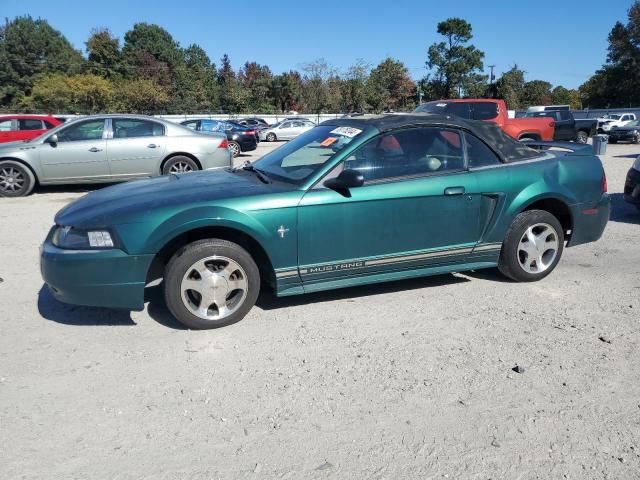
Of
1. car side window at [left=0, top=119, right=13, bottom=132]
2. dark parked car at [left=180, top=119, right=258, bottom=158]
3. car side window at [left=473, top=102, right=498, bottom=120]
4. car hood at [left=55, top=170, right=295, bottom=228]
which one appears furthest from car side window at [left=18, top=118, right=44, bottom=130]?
car hood at [left=55, top=170, right=295, bottom=228]

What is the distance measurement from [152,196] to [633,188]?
672 cm

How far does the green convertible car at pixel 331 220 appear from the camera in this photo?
3746 mm

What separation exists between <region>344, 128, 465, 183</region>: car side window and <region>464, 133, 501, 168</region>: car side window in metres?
0.09

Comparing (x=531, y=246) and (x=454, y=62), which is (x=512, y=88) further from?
(x=531, y=246)

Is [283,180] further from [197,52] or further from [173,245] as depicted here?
[197,52]

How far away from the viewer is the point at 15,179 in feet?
32.5

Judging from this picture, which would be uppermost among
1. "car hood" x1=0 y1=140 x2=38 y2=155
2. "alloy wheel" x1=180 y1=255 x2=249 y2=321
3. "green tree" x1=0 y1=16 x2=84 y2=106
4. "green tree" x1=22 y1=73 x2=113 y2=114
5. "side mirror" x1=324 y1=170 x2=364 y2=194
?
"green tree" x1=0 y1=16 x2=84 y2=106

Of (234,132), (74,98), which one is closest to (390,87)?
(74,98)

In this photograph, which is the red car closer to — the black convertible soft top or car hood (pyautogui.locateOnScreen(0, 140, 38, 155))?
car hood (pyautogui.locateOnScreen(0, 140, 38, 155))

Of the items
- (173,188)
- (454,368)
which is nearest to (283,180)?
(173,188)

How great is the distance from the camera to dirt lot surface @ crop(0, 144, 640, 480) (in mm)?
2537

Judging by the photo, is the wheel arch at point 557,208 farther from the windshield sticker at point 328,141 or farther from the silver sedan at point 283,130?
the silver sedan at point 283,130

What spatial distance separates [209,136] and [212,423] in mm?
8291

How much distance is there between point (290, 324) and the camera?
4.09m
